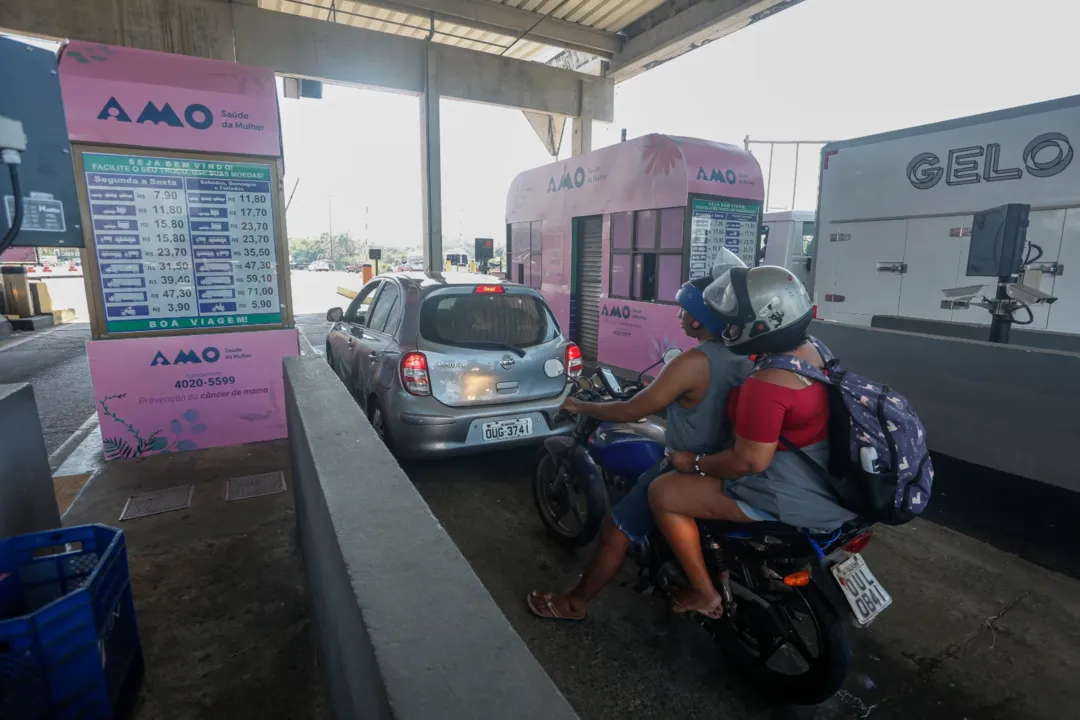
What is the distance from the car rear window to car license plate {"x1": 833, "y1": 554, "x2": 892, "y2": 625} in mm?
2682

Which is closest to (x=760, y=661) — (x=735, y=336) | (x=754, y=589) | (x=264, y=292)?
(x=754, y=589)

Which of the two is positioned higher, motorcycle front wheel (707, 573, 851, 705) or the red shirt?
the red shirt

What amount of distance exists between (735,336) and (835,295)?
674 cm

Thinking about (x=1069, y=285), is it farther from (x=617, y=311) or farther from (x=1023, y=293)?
(x=617, y=311)

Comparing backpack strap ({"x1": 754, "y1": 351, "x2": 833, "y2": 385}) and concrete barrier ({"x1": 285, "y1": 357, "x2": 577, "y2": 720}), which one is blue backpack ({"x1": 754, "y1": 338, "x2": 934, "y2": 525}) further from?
concrete barrier ({"x1": 285, "y1": 357, "x2": 577, "y2": 720})

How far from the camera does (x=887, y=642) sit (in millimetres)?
2699

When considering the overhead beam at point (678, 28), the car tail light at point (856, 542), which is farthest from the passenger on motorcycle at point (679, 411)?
the overhead beam at point (678, 28)

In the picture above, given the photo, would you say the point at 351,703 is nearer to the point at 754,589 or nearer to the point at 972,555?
the point at 754,589

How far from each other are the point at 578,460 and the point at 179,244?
3.75m

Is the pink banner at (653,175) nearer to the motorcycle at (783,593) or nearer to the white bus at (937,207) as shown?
the white bus at (937,207)

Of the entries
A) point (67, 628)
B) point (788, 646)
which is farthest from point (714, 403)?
point (67, 628)

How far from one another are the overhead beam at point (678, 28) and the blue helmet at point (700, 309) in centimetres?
891

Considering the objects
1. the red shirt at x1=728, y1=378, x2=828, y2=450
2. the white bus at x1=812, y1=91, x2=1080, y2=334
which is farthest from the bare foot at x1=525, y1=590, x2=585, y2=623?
the white bus at x1=812, y1=91, x2=1080, y2=334

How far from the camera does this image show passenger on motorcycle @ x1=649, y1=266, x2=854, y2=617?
2074 millimetres
